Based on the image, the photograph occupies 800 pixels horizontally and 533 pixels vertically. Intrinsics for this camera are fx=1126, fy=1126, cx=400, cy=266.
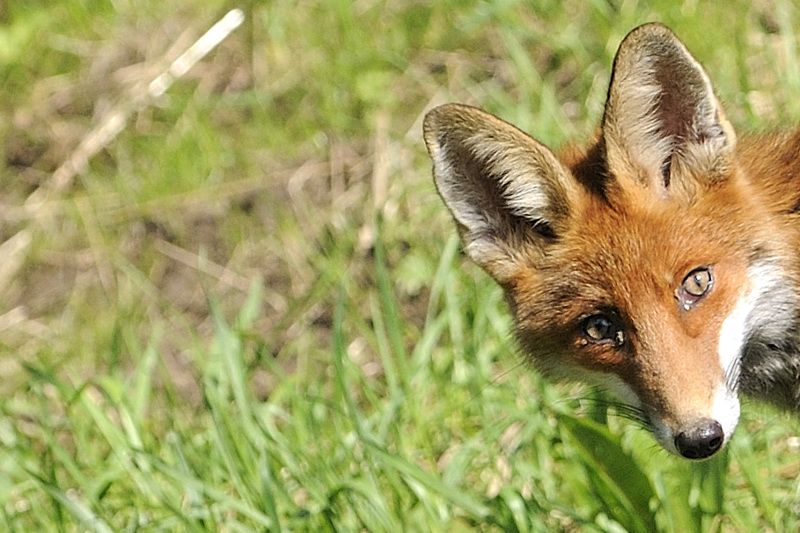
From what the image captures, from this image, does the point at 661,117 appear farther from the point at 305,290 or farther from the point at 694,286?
the point at 305,290

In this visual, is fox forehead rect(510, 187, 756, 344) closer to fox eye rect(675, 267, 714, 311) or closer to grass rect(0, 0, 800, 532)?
fox eye rect(675, 267, 714, 311)

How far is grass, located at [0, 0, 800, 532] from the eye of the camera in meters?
3.97

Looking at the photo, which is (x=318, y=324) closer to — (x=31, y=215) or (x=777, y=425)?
(x=31, y=215)

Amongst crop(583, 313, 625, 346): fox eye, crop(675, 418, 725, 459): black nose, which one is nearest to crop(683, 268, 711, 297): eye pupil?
crop(583, 313, 625, 346): fox eye

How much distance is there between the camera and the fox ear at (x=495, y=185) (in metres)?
3.49

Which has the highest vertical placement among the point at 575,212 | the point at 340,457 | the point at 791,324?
the point at 575,212

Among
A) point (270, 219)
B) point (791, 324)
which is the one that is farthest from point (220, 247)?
point (791, 324)

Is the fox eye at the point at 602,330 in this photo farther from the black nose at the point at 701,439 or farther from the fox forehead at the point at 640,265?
the black nose at the point at 701,439

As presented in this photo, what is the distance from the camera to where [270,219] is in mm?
6266

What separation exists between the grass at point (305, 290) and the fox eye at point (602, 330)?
1.03ft

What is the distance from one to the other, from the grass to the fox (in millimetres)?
352

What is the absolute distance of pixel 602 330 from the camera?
3402mm

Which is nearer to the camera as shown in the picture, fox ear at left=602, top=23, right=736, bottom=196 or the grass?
fox ear at left=602, top=23, right=736, bottom=196

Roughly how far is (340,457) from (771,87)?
278 centimetres
